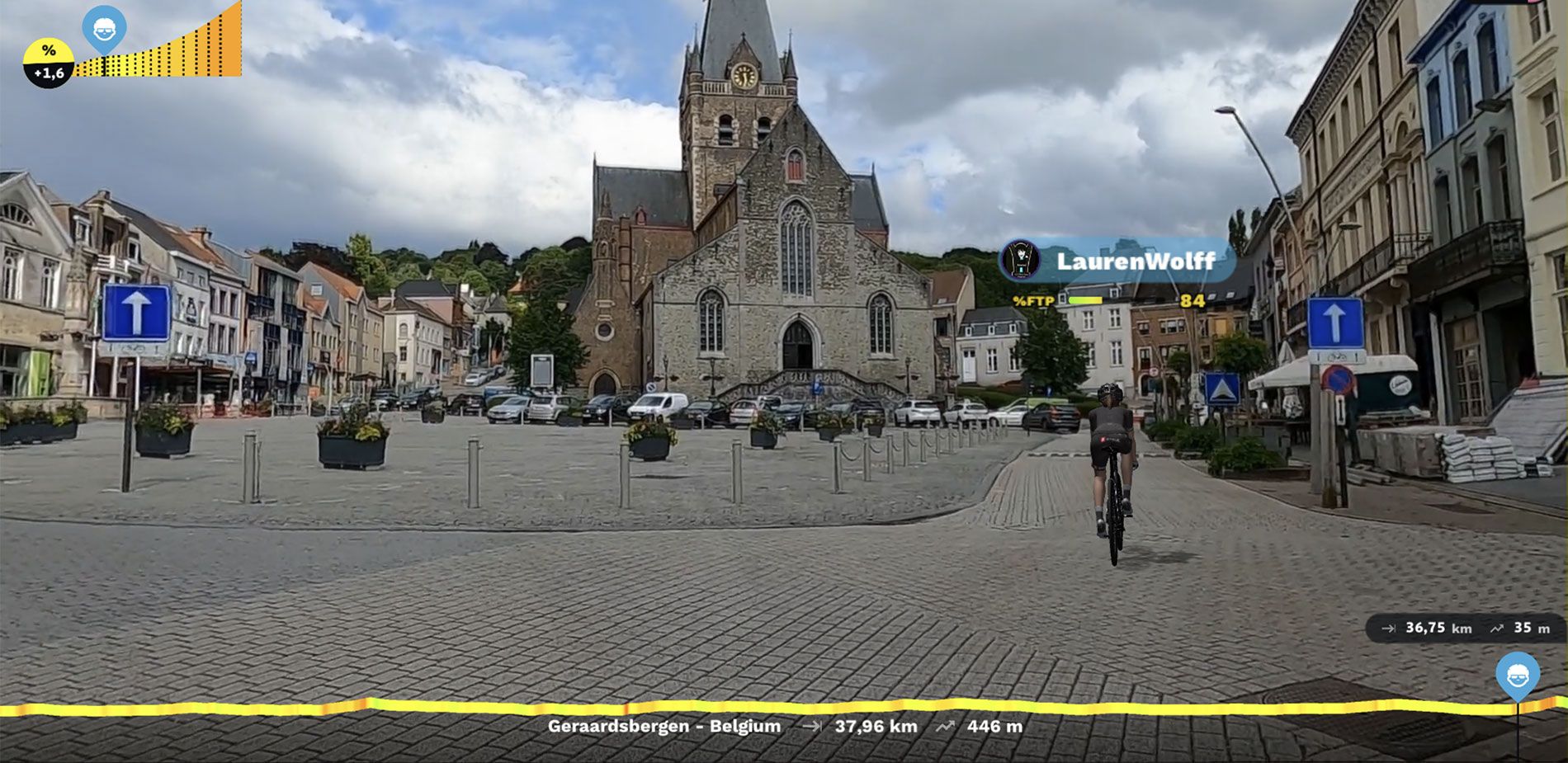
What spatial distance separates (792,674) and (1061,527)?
284 inches

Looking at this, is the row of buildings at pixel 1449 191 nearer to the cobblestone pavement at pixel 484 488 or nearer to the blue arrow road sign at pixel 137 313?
the cobblestone pavement at pixel 484 488

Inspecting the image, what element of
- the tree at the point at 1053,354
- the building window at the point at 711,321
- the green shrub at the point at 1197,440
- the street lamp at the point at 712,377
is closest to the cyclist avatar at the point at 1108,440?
the green shrub at the point at 1197,440

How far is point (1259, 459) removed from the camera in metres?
18.5

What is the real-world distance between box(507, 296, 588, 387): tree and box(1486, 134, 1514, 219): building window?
57.4 meters

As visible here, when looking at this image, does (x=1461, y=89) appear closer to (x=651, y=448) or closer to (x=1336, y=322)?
(x=1336, y=322)

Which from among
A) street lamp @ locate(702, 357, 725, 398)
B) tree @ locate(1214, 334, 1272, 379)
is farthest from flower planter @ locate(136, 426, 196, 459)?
street lamp @ locate(702, 357, 725, 398)

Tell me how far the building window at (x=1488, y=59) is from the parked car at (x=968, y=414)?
3133cm

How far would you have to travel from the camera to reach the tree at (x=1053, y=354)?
2168 inches

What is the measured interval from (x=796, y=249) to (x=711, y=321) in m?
8.11

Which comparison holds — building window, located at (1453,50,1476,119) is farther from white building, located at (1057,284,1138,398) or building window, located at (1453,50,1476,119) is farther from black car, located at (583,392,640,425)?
black car, located at (583,392,640,425)

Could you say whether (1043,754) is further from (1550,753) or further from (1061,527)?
(1061,527)

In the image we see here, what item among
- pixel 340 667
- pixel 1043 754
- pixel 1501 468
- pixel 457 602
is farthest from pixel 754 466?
pixel 1043 754

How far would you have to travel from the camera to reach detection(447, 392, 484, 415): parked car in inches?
2371

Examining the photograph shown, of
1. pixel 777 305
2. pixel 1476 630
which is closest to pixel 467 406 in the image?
pixel 777 305
